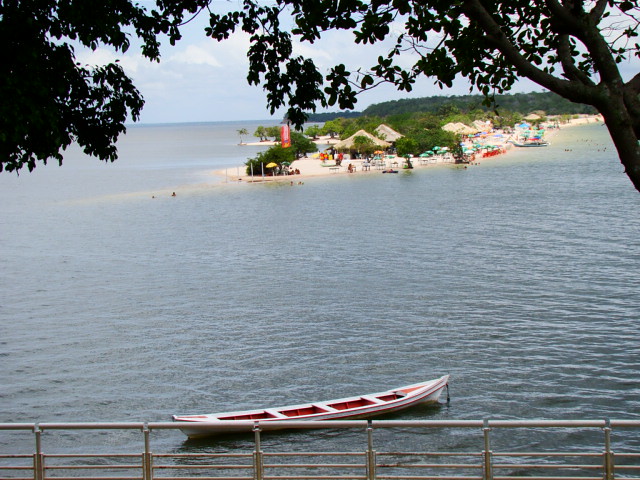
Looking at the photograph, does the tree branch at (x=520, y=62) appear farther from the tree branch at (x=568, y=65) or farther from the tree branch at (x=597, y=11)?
the tree branch at (x=597, y=11)

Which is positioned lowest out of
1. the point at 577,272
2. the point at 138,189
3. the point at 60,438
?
the point at 60,438

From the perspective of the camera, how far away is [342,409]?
16.7 metres

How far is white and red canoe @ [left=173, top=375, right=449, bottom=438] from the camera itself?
1630cm

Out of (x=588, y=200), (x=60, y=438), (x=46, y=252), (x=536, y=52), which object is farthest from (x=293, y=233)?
(x=536, y=52)

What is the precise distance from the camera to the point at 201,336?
23781 millimetres

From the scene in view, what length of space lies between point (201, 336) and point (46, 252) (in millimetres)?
21555

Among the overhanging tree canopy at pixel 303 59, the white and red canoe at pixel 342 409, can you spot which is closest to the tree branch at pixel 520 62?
the overhanging tree canopy at pixel 303 59

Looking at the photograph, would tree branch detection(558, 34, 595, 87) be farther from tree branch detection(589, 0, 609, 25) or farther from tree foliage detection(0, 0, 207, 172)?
tree foliage detection(0, 0, 207, 172)

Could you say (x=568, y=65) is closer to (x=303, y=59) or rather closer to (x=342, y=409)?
(x=303, y=59)

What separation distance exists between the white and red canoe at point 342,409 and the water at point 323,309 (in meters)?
0.54

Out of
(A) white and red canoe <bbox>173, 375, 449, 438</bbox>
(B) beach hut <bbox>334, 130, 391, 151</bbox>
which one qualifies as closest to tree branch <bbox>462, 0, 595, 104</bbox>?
(A) white and red canoe <bbox>173, 375, 449, 438</bbox>

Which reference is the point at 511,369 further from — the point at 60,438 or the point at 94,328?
the point at 94,328

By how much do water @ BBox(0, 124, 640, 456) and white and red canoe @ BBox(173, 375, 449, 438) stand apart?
0.54 meters

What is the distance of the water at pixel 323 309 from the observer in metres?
18.8
